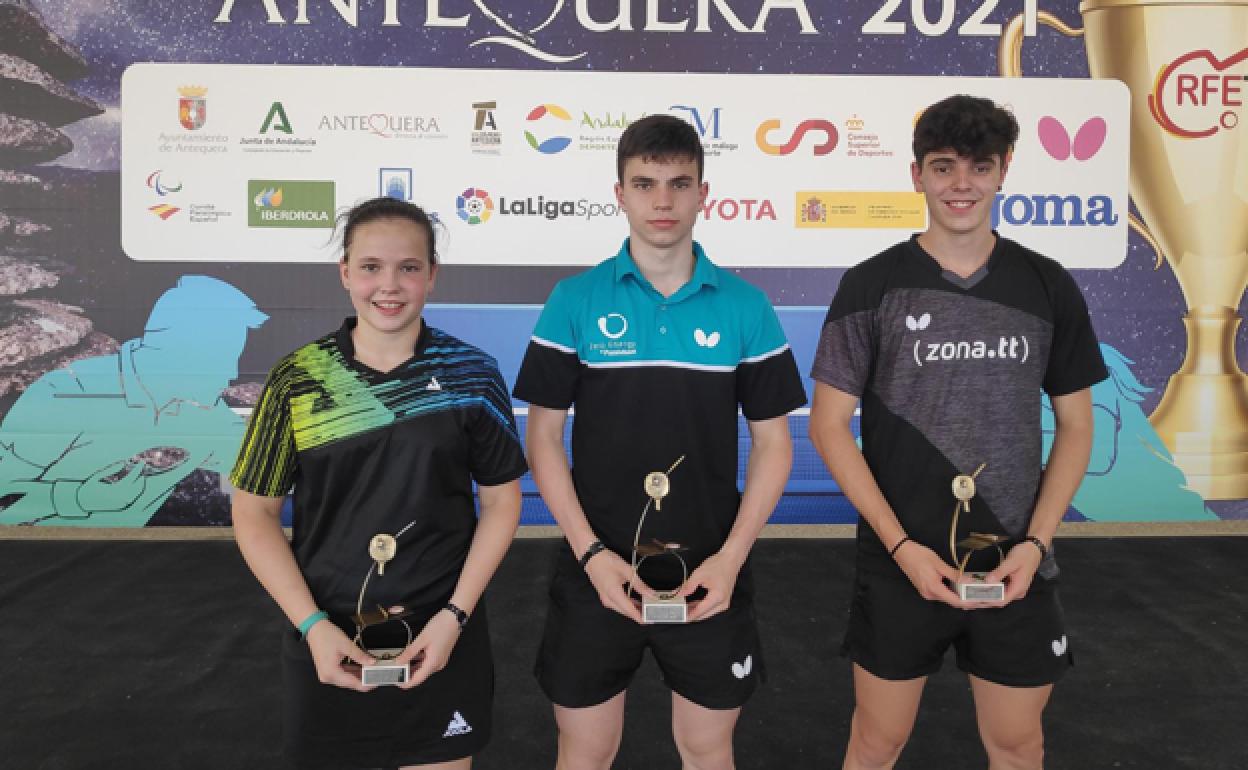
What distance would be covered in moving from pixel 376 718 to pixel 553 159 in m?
3.13

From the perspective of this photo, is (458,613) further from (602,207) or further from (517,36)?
(517,36)

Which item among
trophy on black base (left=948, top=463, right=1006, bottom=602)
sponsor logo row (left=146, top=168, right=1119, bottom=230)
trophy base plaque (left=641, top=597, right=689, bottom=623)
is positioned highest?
sponsor logo row (left=146, top=168, right=1119, bottom=230)

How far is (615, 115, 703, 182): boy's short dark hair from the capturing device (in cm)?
160

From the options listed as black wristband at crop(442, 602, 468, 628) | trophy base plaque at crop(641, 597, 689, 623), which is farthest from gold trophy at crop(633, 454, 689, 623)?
black wristband at crop(442, 602, 468, 628)

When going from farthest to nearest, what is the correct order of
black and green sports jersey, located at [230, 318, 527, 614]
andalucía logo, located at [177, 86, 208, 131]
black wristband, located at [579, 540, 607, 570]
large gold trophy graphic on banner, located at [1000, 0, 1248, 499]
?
large gold trophy graphic on banner, located at [1000, 0, 1248, 499], andalucía logo, located at [177, 86, 208, 131], black wristband, located at [579, 540, 607, 570], black and green sports jersey, located at [230, 318, 527, 614]

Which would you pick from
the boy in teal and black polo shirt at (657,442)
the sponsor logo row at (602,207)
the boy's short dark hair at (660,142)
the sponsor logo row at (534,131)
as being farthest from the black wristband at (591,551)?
the sponsor logo row at (534,131)

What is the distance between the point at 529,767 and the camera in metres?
2.20

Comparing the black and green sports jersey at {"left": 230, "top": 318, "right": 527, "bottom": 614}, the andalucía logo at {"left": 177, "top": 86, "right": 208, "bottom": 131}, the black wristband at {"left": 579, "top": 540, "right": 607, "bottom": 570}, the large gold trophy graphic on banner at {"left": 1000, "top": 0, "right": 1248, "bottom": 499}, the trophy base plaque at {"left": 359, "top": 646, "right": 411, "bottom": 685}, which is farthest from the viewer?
the large gold trophy graphic on banner at {"left": 1000, "top": 0, "right": 1248, "bottom": 499}

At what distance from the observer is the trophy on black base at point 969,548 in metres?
1.47

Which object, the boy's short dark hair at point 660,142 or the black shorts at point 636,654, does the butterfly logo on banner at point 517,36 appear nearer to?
the boy's short dark hair at point 660,142

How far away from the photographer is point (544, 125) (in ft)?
13.5

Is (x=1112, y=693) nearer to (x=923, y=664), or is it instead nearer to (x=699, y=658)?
(x=923, y=664)

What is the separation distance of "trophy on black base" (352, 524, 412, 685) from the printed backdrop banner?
2.78 m

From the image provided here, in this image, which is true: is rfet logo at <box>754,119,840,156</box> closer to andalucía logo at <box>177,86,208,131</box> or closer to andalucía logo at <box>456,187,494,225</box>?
andalucía logo at <box>456,187,494,225</box>
